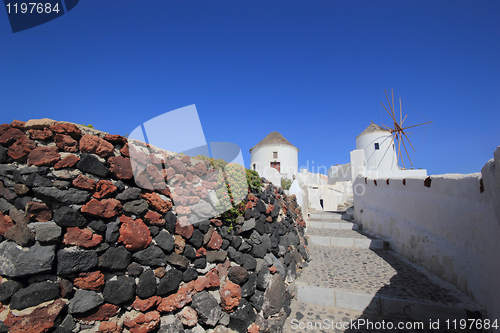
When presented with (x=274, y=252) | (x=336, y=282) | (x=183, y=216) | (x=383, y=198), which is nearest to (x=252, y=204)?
(x=274, y=252)

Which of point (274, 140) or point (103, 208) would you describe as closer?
point (103, 208)

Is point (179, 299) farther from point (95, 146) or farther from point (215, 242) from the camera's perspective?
point (95, 146)

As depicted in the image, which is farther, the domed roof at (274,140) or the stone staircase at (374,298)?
the domed roof at (274,140)

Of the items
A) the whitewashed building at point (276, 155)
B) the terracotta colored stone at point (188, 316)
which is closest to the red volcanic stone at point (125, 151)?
the terracotta colored stone at point (188, 316)

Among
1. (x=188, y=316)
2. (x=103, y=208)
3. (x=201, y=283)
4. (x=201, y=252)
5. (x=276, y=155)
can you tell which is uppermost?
(x=276, y=155)

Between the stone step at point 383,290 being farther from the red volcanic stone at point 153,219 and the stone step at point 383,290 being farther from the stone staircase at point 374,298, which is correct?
the red volcanic stone at point 153,219

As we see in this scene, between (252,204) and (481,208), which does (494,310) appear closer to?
(481,208)

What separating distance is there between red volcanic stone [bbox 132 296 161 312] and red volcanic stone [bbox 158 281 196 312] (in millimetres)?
104

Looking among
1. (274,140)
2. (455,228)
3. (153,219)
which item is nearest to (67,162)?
(153,219)

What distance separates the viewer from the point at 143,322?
2.21 m

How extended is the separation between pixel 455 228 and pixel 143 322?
4602mm

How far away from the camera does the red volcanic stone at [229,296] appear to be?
2854 millimetres

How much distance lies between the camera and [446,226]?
4.04 metres

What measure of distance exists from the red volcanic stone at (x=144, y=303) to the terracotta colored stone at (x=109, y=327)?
0.19 meters
